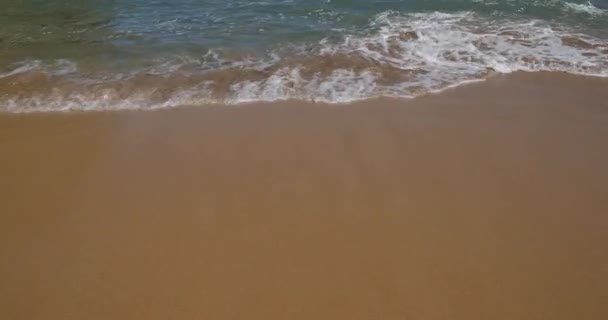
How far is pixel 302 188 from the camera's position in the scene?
3465 mm

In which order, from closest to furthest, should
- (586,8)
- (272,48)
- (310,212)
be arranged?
(310,212) → (272,48) → (586,8)

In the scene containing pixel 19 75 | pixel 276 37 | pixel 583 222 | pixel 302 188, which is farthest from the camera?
pixel 276 37

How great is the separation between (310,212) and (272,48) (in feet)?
12.2

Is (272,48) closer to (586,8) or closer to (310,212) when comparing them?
(310,212)

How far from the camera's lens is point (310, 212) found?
3.23 m

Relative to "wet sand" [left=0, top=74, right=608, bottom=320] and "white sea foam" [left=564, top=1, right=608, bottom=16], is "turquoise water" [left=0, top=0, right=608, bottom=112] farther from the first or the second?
"wet sand" [left=0, top=74, right=608, bottom=320]

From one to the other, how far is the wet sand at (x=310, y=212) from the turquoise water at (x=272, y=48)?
0.58 meters

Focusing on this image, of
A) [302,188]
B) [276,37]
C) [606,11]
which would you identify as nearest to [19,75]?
[276,37]

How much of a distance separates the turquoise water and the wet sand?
0.58 metres

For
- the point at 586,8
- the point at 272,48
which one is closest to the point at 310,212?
the point at 272,48

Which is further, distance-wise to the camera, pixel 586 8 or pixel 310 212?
pixel 586 8

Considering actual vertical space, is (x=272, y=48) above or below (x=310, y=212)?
above

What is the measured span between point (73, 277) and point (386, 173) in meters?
2.39

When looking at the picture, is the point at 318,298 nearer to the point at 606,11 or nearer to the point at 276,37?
the point at 276,37
